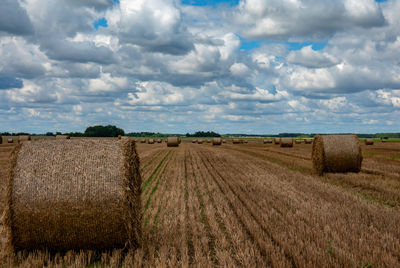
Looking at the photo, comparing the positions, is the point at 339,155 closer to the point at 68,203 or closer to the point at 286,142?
the point at 68,203

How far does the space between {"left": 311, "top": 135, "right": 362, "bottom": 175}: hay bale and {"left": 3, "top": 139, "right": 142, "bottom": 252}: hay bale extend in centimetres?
1279

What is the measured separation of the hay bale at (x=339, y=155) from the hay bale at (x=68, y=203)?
12.8 meters

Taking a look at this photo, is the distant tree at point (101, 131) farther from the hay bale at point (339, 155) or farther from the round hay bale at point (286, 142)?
the hay bale at point (339, 155)

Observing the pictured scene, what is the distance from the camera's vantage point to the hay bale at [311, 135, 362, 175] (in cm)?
1652

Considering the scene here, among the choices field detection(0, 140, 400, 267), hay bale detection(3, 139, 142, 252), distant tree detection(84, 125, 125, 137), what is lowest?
field detection(0, 140, 400, 267)

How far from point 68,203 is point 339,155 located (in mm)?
14156

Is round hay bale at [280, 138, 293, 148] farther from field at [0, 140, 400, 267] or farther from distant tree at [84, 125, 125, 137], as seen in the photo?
distant tree at [84, 125, 125, 137]

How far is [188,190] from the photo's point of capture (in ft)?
40.9

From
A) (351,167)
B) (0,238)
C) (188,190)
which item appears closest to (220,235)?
(0,238)

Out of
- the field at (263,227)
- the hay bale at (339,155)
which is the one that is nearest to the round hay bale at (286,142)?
the hay bale at (339,155)

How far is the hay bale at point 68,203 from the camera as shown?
19.5 feet

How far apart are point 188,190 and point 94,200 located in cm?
670

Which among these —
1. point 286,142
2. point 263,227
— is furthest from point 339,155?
point 286,142

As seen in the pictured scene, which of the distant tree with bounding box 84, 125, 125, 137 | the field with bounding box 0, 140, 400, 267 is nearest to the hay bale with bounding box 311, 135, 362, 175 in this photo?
the field with bounding box 0, 140, 400, 267
